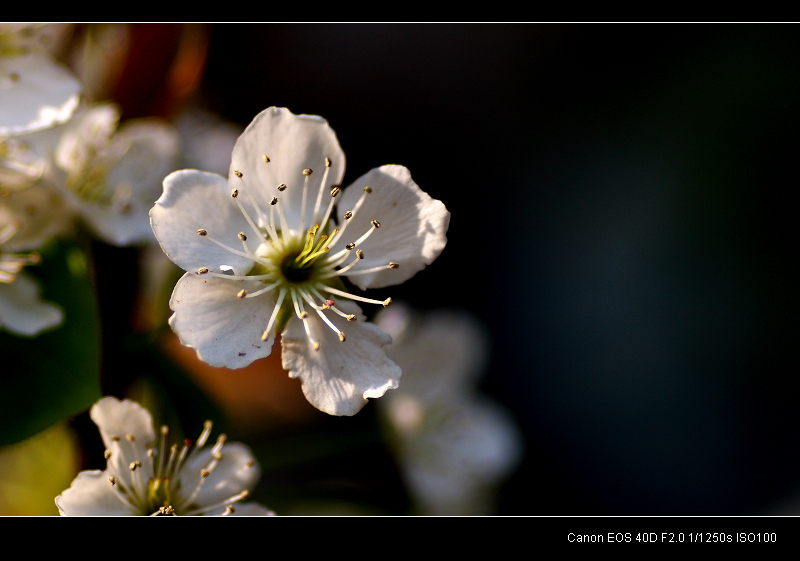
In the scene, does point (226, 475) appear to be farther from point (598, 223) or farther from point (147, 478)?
point (598, 223)

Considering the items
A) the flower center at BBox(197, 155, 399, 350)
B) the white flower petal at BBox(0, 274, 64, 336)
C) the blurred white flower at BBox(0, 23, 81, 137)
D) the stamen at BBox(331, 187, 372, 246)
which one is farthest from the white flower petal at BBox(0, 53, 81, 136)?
the stamen at BBox(331, 187, 372, 246)

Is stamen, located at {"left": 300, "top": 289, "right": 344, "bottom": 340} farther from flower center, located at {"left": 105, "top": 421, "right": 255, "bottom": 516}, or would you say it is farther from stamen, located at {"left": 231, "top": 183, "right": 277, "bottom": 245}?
flower center, located at {"left": 105, "top": 421, "right": 255, "bottom": 516}

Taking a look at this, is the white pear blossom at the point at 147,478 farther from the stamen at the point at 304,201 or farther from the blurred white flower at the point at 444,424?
the blurred white flower at the point at 444,424

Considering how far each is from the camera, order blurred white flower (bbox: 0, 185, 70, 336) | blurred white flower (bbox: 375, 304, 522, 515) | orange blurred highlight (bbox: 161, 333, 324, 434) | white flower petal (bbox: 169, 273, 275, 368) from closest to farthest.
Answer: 1. white flower petal (bbox: 169, 273, 275, 368)
2. blurred white flower (bbox: 0, 185, 70, 336)
3. blurred white flower (bbox: 375, 304, 522, 515)
4. orange blurred highlight (bbox: 161, 333, 324, 434)

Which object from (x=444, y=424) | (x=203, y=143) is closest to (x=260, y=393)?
(x=444, y=424)

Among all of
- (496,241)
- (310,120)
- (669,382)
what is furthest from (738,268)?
(310,120)
